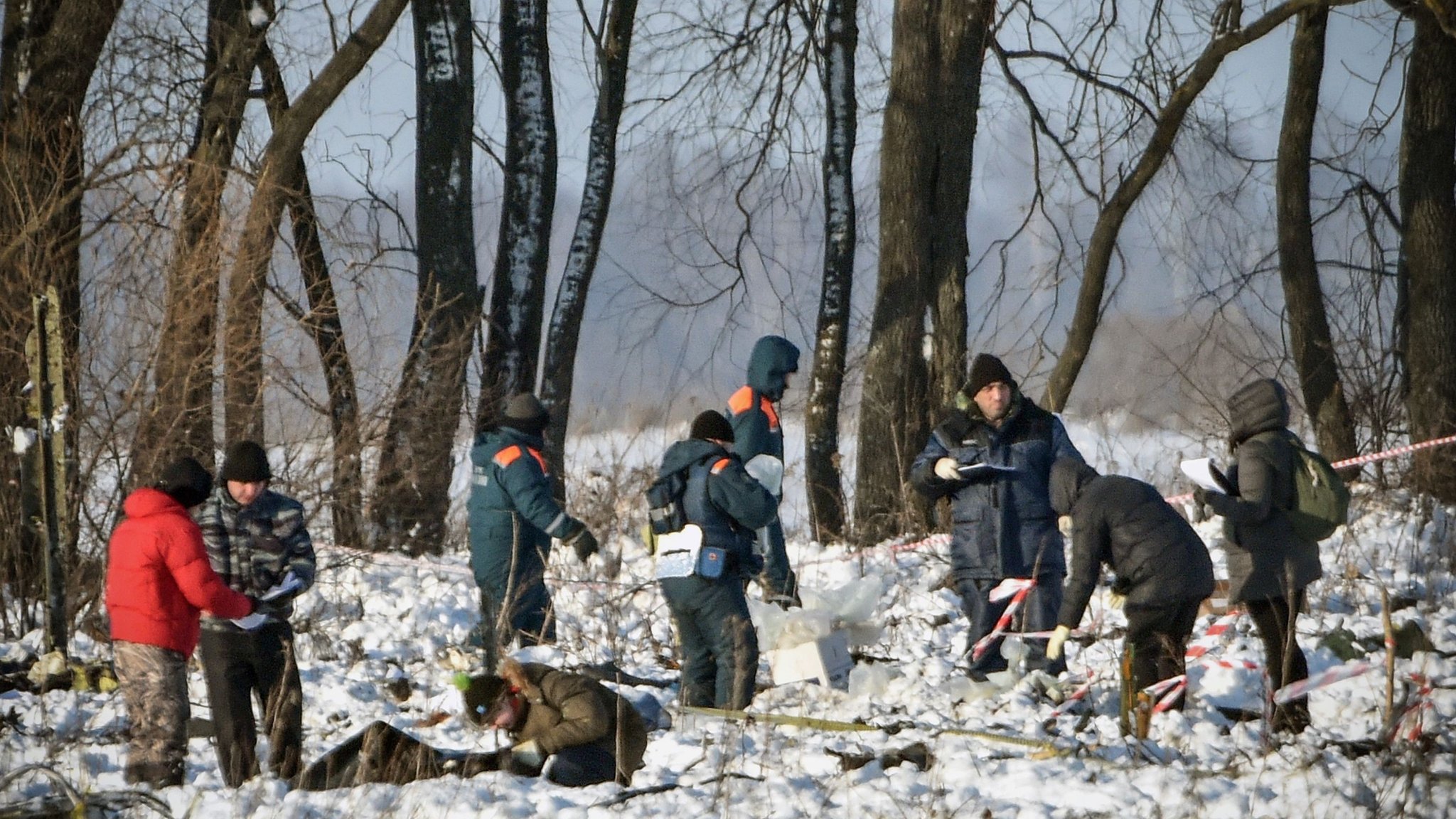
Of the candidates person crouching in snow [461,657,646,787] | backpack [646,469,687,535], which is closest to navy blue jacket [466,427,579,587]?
backpack [646,469,687,535]

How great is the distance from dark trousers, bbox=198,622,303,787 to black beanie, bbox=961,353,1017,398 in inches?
125

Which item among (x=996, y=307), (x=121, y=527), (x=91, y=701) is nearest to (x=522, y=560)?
(x=91, y=701)

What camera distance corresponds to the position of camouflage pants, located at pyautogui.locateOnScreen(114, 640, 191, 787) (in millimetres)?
5492

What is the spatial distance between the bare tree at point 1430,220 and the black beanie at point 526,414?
730 cm

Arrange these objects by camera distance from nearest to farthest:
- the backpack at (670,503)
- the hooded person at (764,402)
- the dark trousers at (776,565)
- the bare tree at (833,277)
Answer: the backpack at (670,503) < the hooded person at (764,402) < the dark trousers at (776,565) < the bare tree at (833,277)

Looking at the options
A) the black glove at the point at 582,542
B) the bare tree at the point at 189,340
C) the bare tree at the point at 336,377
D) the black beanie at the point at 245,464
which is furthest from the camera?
the bare tree at the point at 336,377

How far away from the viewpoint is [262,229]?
9.59 metres

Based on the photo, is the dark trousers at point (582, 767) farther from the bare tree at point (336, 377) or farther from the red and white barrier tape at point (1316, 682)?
the bare tree at point (336, 377)

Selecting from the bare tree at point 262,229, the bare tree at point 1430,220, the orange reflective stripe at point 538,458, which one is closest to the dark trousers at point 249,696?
the orange reflective stripe at point 538,458

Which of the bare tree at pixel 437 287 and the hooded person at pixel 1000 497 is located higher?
the bare tree at pixel 437 287

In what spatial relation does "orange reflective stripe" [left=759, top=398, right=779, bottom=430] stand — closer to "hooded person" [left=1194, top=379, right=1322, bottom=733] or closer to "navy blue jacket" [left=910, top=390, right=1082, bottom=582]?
"navy blue jacket" [left=910, top=390, right=1082, bottom=582]

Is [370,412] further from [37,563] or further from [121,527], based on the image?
[121,527]

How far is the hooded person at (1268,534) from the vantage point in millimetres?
5527

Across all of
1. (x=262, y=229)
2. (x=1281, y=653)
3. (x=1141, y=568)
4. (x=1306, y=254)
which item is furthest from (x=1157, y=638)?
(x=1306, y=254)
